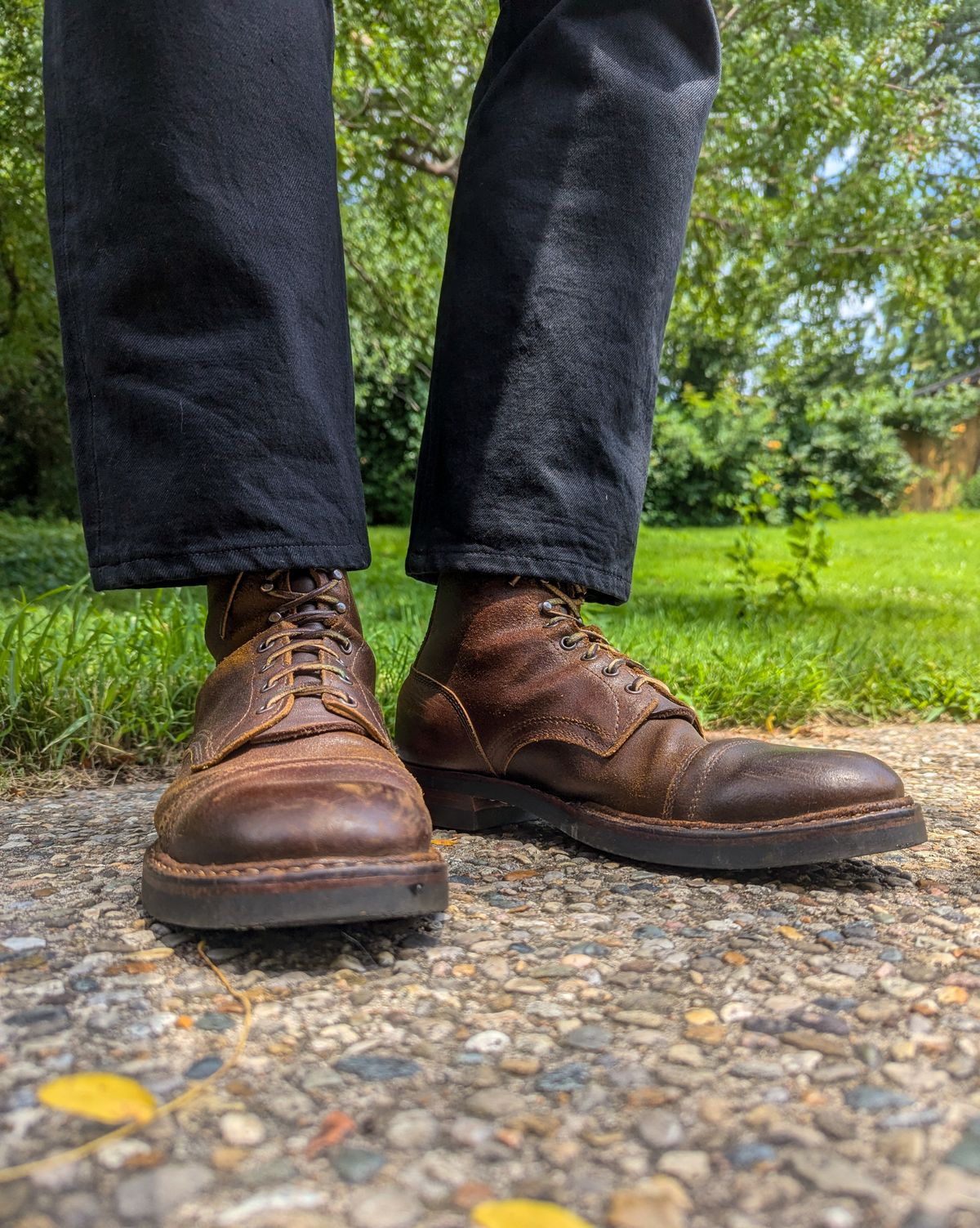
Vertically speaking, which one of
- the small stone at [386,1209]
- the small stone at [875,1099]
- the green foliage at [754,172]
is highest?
the green foliage at [754,172]

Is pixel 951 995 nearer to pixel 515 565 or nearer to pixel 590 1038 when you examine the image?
pixel 590 1038

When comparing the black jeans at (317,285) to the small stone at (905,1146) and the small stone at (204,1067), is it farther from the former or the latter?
the small stone at (905,1146)

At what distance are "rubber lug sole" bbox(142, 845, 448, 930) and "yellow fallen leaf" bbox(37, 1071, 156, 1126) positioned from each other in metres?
0.21

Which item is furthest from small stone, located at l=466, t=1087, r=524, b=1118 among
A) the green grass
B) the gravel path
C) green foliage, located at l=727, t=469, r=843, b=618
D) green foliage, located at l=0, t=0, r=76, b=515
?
green foliage, located at l=0, t=0, r=76, b=515

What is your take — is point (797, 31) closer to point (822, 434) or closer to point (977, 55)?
point (977, 55)

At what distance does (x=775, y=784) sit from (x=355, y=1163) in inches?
28.0

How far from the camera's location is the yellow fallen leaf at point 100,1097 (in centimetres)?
74

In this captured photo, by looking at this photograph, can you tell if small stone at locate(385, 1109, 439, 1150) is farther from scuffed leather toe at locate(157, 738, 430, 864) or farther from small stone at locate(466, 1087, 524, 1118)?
scuffed leather toe at locate(157, 738, 430, 864)

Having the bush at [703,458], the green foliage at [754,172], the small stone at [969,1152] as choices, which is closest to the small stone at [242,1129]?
the small stone at [969,1152]

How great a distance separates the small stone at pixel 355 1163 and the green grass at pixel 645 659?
143 centimetres

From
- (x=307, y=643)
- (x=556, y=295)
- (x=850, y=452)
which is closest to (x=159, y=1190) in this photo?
(x=307, y=643)

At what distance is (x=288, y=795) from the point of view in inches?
41.1

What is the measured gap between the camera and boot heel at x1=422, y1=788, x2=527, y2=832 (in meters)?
1.51

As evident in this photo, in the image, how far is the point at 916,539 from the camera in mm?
11102
